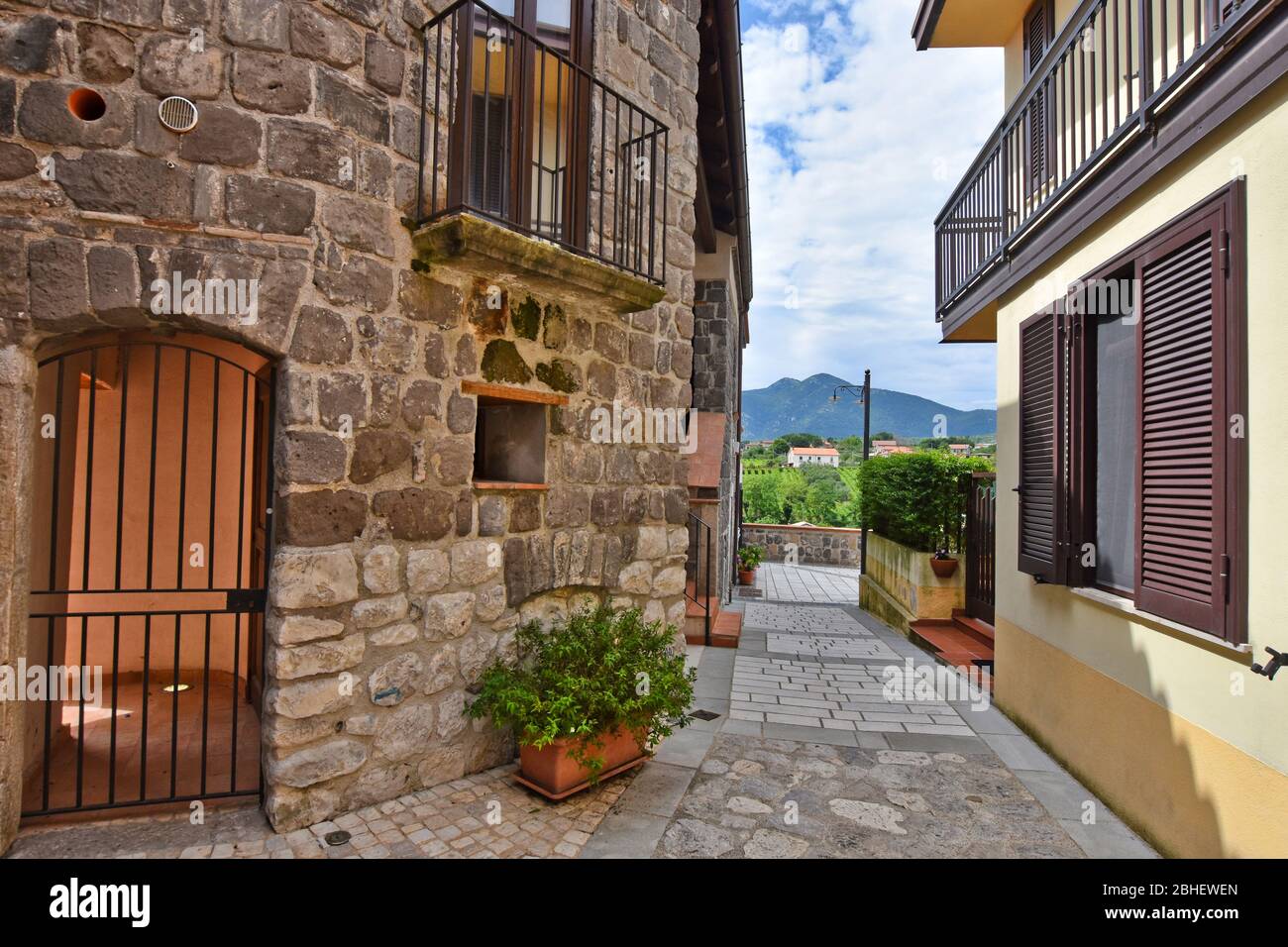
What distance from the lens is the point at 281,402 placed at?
3127 mm

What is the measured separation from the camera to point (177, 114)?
9.68ft

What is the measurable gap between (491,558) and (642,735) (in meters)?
1.28

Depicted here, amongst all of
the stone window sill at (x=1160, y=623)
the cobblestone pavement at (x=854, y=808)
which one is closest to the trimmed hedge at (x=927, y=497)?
the stone window sill at (x=1160, y=623)

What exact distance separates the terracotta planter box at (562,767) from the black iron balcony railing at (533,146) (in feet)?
8.75

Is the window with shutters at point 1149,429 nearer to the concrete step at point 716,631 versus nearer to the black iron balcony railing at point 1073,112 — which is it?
the black iron balcony railing at point 1073,112

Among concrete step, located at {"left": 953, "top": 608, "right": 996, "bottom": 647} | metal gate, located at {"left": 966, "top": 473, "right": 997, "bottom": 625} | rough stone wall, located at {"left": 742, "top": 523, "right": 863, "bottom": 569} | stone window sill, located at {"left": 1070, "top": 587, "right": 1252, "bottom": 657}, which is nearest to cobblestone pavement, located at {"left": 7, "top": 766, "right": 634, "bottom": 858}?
stone window sill, located at {"left": 1070, "top": 587, "right": 1252, "bottom": 657}

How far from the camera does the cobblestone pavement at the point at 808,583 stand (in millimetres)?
13524

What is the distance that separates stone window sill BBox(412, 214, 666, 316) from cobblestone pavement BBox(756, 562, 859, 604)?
9454 millimetres

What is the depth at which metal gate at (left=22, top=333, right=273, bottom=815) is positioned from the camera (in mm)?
3242

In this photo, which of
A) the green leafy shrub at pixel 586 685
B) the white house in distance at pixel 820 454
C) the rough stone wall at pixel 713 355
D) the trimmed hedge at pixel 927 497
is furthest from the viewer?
the white house in distance at pixel 820 454

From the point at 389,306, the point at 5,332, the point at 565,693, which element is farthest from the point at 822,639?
the point at 5,332

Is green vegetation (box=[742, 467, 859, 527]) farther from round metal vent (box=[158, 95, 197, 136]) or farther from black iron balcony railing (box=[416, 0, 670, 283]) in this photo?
round metal vent (box=[158, 95, 197, 136])

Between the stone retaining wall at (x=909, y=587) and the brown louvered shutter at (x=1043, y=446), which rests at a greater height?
the brown louvered shutter at (x=1043, y=446)

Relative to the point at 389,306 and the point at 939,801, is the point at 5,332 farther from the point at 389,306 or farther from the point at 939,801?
the point at 939,801
